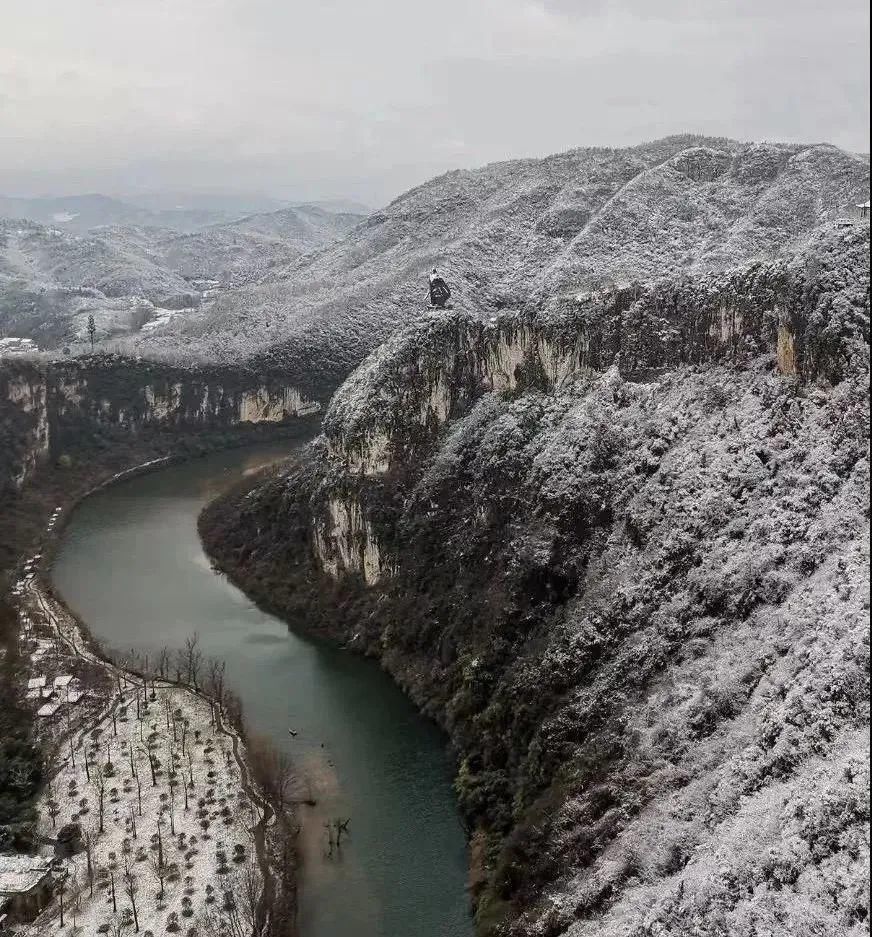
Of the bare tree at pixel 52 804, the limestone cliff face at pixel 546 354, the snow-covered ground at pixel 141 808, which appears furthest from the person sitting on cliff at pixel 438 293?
the bare tree at pixel 52 804

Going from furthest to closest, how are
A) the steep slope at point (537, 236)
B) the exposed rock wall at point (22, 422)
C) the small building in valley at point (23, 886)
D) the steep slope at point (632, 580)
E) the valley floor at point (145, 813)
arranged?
the exposed rock wall at point (22, 422) → the steep slope at point (537, 236) → the valley floor at point (145, 813) → the small building in valley at point (23, 886) → the steep slope at point (632, 580)

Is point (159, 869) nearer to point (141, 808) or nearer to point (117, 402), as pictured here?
point (141, 808)

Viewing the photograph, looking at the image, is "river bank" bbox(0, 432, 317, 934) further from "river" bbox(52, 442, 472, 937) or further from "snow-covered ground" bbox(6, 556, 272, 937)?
"river" bbox(52, 442, 472, 937)

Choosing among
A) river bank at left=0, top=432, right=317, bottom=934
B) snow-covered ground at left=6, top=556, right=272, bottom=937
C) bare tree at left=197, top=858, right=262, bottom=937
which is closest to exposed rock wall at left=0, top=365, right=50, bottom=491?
river bank at left=0, top=432, right=317, bottom=934

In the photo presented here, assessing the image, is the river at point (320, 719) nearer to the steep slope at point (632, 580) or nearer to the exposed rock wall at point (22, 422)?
the steep slope at point (632, 580)

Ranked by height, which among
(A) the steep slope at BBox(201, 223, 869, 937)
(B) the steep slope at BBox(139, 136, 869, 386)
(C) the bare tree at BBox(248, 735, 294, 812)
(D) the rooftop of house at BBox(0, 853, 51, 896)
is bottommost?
(D) the rooftop of house at BBox(0, 853, 51, 896)

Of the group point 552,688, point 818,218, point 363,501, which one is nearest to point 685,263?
point 818,218

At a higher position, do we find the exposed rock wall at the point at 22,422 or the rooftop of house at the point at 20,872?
the exposed rock wall at the point at 22,422
